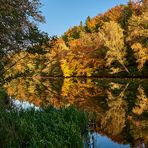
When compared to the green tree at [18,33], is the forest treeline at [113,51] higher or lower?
higher

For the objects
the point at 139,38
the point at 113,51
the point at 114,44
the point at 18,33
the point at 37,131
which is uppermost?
the point at 114,44

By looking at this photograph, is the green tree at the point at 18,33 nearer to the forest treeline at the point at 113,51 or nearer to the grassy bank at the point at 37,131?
the grassy bank at the point at 37,131

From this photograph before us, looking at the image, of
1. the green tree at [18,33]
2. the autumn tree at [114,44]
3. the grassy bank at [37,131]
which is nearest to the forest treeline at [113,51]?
the autumn tree at [114,44]

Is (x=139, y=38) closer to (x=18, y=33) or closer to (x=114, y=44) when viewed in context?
(x=114, y=44)

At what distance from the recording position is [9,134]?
329 inches

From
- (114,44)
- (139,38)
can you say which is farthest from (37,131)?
(114,44)

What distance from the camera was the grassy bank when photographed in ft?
27.0

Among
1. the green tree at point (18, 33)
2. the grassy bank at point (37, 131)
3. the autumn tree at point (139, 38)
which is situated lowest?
the grassy bank at point (37, 131)

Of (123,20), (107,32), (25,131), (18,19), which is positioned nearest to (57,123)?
(25,131)

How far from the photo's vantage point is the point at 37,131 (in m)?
9.23

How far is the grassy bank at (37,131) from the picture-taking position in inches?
324

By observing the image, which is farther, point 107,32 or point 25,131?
point 107,32

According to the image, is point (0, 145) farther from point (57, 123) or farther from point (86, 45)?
point (86, 45)

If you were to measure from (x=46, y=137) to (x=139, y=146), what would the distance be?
589cm
